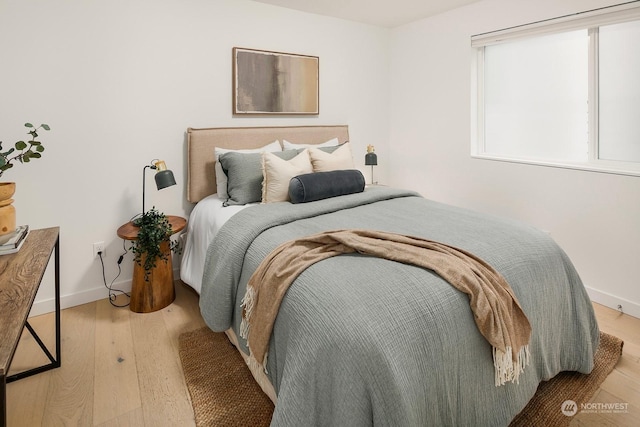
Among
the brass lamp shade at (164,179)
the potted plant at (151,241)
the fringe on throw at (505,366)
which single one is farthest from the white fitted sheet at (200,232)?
the fringe on throw at (505,366)

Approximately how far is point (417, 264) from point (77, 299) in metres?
2.46

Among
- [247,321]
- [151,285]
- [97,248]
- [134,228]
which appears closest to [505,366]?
[247,321]

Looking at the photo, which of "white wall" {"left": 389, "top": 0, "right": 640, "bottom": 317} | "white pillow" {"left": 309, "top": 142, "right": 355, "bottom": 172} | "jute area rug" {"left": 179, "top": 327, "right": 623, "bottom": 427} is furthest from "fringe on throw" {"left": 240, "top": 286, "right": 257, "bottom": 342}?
"white wall" {"left": 389, "top": 0, "right": 640, "bottom": 317}

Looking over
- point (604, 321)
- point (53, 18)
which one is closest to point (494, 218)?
point (604, 321)

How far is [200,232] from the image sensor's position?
8.66 feet

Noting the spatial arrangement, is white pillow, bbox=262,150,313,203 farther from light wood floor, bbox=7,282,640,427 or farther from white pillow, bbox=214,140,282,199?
light wood floor, bbox=7,282,640,427

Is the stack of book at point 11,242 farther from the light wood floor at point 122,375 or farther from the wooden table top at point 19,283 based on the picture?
the light wood floor at point 122,375

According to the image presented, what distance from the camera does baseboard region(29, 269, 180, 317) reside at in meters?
2.54

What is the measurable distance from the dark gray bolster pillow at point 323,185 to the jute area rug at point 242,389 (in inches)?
40.8

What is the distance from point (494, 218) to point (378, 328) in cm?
125

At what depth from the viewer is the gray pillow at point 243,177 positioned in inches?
106

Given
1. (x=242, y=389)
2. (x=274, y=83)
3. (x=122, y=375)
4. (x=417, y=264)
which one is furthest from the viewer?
(x=274, y=83)

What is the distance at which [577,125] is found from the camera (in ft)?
9.28

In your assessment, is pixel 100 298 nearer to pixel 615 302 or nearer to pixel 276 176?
pixel 276 176
